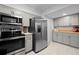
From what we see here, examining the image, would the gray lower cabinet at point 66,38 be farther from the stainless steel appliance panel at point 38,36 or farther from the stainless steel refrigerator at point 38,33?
the stainless steel appliance panel at point 38,36

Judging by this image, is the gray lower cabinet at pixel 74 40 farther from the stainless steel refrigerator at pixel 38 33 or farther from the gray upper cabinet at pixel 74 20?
the stainless steel refrigerator at pixel 38 33

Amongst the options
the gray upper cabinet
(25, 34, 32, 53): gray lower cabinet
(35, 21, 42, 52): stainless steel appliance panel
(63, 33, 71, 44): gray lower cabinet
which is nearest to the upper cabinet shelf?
the gray upper cabinet

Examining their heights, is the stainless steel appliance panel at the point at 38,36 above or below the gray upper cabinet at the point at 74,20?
below

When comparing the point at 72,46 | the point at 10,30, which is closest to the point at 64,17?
the point at 72,46

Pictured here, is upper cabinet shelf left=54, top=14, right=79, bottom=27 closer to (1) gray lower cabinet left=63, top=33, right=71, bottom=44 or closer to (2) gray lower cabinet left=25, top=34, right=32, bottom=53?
(1) gray lower cabinet left=63, top=33, right=71, bottom=44

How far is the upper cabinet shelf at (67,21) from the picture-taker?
3.59 meters

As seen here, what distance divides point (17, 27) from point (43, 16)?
4.47ft

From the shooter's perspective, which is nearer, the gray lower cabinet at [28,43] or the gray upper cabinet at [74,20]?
the gray lower cabinet at [28,43]

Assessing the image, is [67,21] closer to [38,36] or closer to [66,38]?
[66,38]

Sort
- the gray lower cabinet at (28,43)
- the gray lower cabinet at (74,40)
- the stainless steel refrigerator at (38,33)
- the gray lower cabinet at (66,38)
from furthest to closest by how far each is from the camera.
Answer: the gray lower cabinet at (66,38) < the gray lower cabinet at (74,40) < the stainless steel refrigerator at (38,33) < the gray lower cabinet at (28,43)

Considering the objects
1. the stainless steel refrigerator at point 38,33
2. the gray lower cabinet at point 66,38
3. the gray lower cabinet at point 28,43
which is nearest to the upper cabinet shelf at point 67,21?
the gray lower cabinet at point 66,38

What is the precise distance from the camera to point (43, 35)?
305 cm

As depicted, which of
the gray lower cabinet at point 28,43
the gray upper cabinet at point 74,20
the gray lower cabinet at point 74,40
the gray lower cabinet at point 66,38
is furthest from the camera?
the gray lower cabinet at point 66,38

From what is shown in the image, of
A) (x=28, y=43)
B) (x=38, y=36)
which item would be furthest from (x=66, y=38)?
(x=28, y=43)
